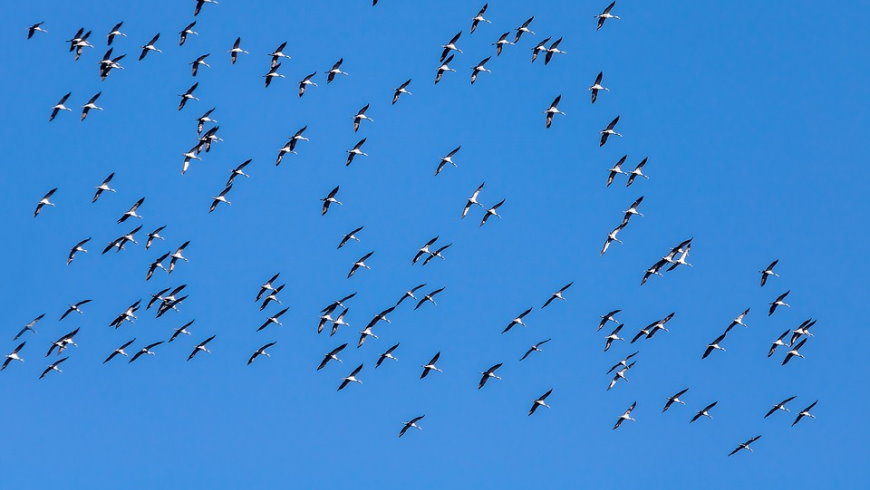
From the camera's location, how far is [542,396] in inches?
3888

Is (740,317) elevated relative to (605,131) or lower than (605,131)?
lower

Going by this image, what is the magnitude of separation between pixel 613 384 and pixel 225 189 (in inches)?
965

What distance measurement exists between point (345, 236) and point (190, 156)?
32.0ft

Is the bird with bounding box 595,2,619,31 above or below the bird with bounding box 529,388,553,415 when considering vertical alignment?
above

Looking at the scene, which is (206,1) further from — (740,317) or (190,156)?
(740,317)

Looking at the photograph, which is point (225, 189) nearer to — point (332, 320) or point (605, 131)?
point (332, 320)

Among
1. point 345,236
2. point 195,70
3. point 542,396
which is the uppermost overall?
point 195,70

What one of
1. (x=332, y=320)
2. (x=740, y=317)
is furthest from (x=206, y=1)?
(x=740, y=317)

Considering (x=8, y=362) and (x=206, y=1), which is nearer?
(x=206, y=1)

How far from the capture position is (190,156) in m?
101

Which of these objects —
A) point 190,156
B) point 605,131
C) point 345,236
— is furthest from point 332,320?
point 605,131

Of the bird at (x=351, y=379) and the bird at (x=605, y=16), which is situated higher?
the bird at (x=605, y=16)

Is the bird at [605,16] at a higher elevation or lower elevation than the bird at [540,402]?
higher

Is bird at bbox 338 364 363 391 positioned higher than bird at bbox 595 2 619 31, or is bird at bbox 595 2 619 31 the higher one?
bird at bbox 595 2 619 31
